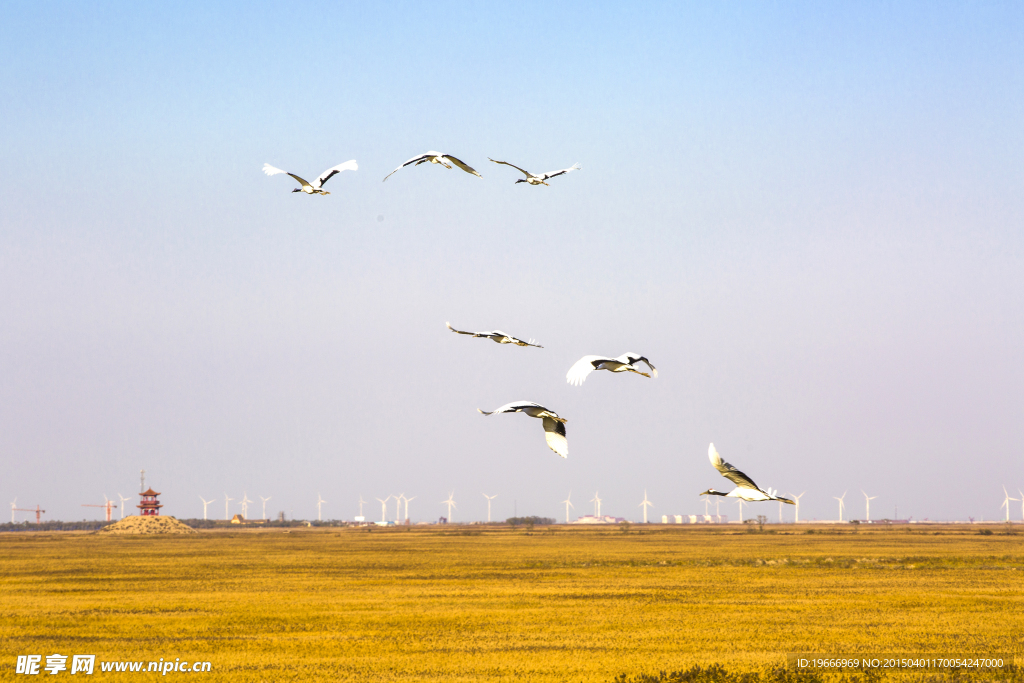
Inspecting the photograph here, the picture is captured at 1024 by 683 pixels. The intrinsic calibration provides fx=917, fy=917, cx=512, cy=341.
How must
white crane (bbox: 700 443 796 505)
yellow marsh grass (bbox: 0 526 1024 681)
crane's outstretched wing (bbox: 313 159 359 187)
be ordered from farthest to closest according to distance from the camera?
yellow marsh grass (bbox: 0 526 1024 681) < crane's outstretched wing (bbox: 313 159 359 187) < white crane (bbox: 700 443 796 505)

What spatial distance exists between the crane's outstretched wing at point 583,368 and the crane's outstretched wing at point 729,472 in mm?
1328

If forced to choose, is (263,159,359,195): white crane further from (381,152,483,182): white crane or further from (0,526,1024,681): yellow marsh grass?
(0,526,1024,681): yellow marsh grass

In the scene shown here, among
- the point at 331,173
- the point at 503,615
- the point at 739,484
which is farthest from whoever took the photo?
the point at 503,615

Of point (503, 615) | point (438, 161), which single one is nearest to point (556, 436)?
point (438, 161)

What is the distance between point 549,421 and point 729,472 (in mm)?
1756

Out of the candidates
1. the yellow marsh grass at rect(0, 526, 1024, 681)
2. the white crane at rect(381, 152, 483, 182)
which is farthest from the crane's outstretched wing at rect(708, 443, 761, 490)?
the yellow marsh grass at rect(0, 526, 1024, 681)

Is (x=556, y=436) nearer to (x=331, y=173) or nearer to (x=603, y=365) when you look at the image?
(x=603, y=365)

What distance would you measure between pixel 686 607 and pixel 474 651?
1856 cm

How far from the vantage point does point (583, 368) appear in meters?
8.66

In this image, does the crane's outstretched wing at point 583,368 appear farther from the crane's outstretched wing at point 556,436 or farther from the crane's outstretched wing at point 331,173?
the crane's outstretched wing at point 331,173

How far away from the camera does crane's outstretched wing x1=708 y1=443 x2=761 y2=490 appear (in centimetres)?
837

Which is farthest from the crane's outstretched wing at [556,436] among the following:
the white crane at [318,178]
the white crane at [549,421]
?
the white crane at [318,178]

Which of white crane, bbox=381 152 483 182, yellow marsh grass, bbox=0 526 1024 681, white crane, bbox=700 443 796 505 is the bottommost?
yellow marsh grass, bbox=0 526 1024 681

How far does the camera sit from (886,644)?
1583 inches
